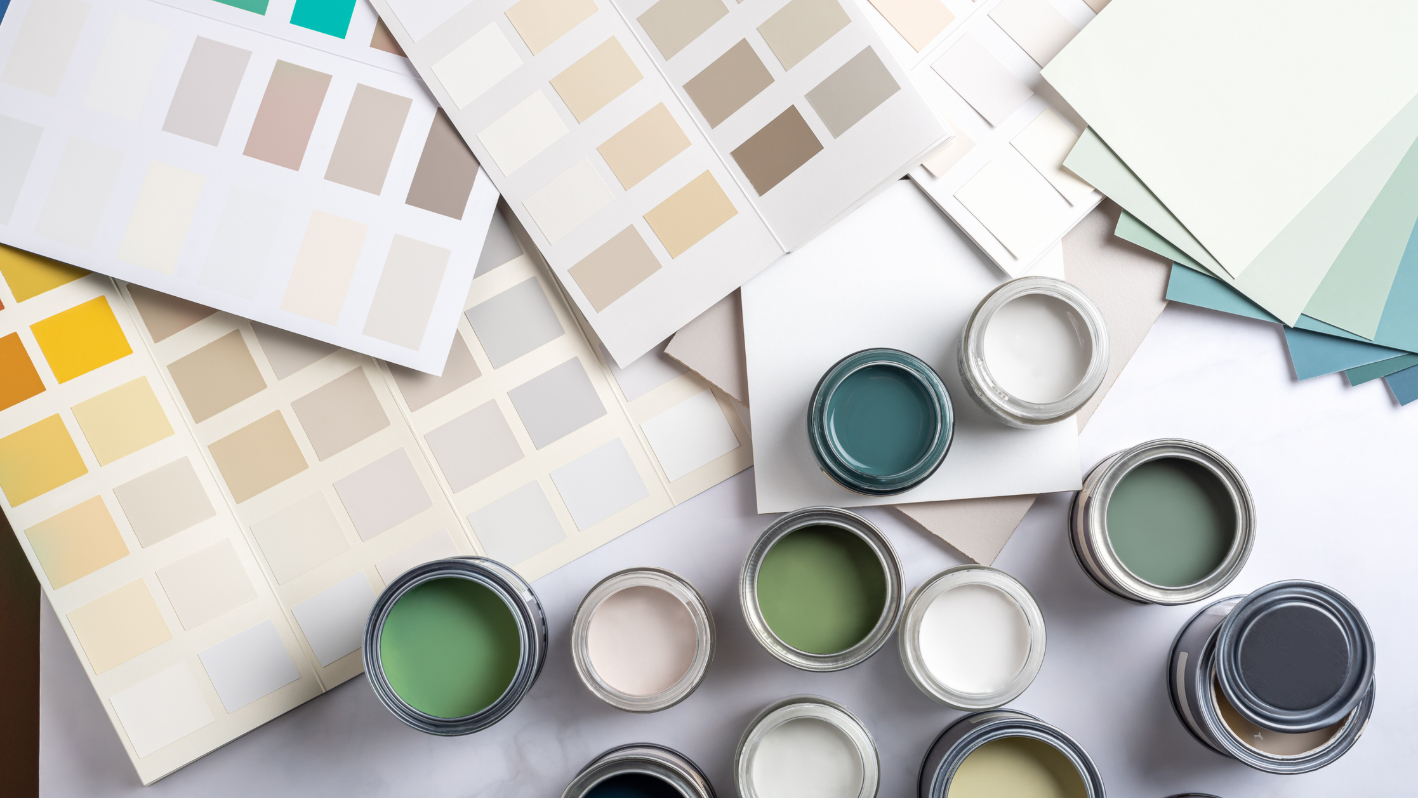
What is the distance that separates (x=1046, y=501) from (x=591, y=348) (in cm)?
75

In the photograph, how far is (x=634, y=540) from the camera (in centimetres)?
125

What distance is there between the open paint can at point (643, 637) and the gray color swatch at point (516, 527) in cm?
13

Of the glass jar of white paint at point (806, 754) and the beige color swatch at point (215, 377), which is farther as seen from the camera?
the beige color swatch at point (215, 377)

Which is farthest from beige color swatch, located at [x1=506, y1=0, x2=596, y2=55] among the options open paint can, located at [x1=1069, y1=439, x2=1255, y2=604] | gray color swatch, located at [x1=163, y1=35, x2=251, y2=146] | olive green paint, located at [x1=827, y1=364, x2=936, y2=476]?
open paint can, located at [x1=1069, y1=439, x2=1255, y2=604]

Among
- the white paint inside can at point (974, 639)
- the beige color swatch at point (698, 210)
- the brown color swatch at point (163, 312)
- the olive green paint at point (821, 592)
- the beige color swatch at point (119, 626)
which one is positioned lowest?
the white paint inside can at point (974, 639)

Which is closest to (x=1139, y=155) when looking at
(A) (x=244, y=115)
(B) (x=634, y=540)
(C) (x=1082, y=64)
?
(C) (x=1082, y=64)

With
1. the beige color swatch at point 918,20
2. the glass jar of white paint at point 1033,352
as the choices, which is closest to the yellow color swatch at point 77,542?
the glass jar of white paint at point 1033,352

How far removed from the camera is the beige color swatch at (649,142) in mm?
1209

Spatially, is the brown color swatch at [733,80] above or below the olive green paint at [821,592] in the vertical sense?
above

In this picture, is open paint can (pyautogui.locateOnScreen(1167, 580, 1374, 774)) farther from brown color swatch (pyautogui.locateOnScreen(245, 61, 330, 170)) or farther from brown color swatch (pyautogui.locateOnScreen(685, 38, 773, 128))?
brown color swatch (pyautogui.locateOnScreen(245, 61, 330, 170))

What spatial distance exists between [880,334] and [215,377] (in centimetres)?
103

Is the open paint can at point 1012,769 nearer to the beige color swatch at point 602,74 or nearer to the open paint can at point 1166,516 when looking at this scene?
the open paint can at point 1166,516

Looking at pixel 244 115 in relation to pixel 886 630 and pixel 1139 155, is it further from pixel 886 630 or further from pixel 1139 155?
pixel 1139 155

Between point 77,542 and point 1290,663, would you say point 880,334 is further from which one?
point 77,542
